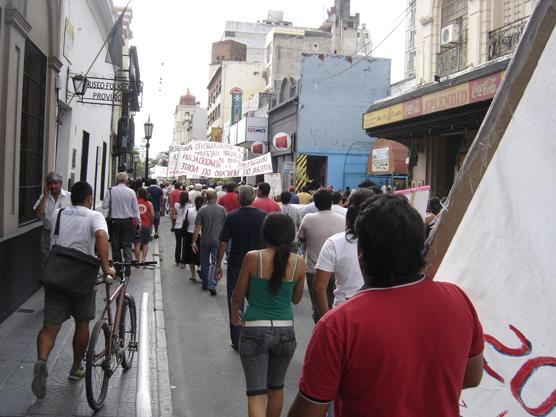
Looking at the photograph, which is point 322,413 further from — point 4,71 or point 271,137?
point 271,137

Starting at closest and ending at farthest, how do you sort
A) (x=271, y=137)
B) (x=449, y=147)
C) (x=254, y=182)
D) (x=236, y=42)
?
1. (x=449, y=147)
2. (x=271, y=137)
3. (x=254, y=182)
4. (x=236, y=42)

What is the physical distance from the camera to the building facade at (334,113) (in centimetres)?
2970

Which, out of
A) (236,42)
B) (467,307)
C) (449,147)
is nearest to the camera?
(467,307)

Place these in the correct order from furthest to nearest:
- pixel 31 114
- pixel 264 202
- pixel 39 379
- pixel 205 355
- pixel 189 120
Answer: pixel 189 120
pixel 264 202
pixel 31 114
pixel 205 355
pixel 39 379

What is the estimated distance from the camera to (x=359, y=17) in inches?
1984

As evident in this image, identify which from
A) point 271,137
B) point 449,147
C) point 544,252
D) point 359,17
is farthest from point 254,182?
point 544,252

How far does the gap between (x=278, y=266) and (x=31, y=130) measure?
6.17 metres

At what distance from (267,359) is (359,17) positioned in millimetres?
50333

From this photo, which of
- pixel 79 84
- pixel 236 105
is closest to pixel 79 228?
pixel 79 84

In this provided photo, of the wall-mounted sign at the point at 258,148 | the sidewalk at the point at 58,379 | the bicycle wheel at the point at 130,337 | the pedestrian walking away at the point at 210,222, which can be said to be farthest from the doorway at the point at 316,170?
the bicycle wheel at the point at 130,337

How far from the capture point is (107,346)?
15.8ft

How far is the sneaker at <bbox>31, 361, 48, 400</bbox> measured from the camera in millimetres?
4340

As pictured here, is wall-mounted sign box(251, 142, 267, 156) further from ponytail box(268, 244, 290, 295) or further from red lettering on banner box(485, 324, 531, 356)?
red lettering on banner box(485, 324, 531, 356)

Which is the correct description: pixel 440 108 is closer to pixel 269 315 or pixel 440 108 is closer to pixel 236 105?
pixel 269 315
